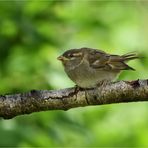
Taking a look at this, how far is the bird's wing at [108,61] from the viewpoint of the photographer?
589 cm

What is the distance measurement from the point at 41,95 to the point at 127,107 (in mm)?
2800

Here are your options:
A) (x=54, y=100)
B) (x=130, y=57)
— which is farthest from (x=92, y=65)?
(x=54, y=100)

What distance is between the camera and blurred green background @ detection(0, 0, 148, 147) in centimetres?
559

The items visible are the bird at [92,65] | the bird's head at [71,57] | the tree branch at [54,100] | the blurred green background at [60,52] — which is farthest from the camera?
the bird's head at [71,57]

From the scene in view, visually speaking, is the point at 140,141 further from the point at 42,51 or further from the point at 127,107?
the point at 42,51

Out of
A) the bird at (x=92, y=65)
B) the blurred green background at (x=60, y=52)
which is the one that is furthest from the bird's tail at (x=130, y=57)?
the blurred green background at (x=60, y=52)

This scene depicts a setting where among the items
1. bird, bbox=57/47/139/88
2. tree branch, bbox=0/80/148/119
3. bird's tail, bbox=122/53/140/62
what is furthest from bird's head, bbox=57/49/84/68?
tree branch, bbox=0/80/148/119

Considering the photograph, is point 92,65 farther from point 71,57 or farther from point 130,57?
point 130,57

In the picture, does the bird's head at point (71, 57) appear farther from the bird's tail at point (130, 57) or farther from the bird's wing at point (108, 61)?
the bird's tail at point (130, 57)

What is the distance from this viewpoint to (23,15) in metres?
5.83

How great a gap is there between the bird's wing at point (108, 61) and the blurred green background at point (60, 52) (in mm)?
213

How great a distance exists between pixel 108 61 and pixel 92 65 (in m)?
0.15

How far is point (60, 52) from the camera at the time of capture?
6293 millimetres

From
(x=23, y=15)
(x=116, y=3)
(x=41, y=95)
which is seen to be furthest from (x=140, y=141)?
(x=41, y=95)
